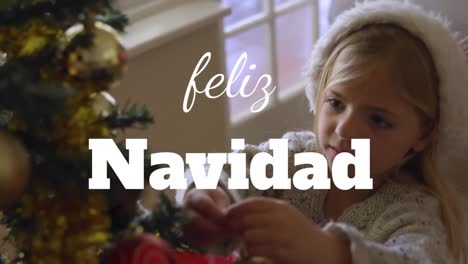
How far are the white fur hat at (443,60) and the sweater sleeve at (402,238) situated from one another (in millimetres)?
90

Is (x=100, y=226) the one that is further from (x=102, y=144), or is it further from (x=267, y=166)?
(x=267, y=166)

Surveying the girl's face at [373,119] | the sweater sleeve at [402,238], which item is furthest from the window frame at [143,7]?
the sweater sleeve at [402,238]

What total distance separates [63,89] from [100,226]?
135 mm

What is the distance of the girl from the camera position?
96 cm

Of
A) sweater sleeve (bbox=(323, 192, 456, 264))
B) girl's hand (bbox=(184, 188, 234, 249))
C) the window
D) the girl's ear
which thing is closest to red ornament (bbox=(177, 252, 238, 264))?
girl's hand (bbox=(184, 188, 234, 249))

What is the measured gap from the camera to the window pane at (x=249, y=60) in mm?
1823

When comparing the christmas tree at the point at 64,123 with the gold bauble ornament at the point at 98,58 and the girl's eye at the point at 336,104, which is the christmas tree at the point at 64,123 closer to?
the gold bauble ornament at the point at 98,58

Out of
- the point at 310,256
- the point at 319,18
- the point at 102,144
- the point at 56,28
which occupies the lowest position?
the point at 310,256

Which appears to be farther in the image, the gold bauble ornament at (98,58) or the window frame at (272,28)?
the window frame at (272,28)

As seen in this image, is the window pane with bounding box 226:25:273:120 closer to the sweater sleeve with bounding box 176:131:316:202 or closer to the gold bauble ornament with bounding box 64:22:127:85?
the sweater sleeve with bounding box 176:131:316:202

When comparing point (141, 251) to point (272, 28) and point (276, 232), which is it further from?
point (272, 28)

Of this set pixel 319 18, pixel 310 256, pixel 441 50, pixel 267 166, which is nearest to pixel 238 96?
pixel 319 18

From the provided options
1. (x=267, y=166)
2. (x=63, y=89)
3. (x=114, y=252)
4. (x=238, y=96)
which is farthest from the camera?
(x=238, y=96)

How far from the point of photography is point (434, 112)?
40.2 inches
